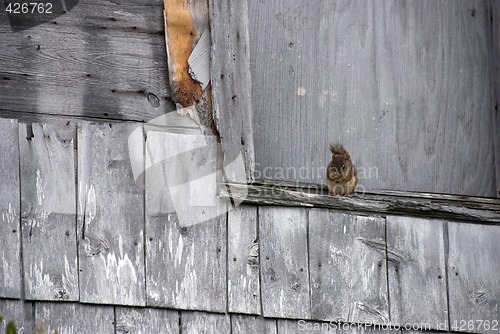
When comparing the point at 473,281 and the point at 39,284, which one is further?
the point at 473,281

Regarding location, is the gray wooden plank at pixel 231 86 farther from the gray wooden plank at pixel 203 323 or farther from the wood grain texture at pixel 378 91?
the gray wooden plank at pixel 203 323

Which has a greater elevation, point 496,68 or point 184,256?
point 496,68

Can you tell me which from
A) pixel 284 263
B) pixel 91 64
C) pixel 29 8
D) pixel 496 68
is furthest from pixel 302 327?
pixel 29 8

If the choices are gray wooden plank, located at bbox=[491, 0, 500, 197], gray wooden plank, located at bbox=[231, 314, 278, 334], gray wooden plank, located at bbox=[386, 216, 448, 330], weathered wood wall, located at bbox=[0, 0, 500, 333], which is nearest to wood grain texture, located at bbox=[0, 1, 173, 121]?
weathered wood wall, located at bbox=[0, 0, 500, 333]

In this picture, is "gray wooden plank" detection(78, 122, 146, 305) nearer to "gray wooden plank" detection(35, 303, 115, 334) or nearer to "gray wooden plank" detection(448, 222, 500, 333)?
"gray wooden plank" detection(35, 303, 115, 334)

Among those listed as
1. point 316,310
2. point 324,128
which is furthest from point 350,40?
point 316,310

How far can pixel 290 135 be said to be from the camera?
162 inches

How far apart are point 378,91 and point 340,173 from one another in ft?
1.67

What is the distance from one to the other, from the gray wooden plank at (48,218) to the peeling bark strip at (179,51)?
1.67 ft

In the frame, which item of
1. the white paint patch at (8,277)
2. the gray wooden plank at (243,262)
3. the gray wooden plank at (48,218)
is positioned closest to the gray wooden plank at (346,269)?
the gray wooden plank at (243,262)

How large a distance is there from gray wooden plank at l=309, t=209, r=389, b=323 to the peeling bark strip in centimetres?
72

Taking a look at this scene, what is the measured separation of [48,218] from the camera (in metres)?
3.60

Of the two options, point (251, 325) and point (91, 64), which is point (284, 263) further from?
point (91, 64)

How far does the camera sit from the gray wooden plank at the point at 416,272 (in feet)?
12.4
